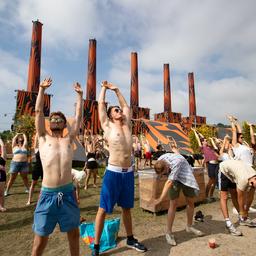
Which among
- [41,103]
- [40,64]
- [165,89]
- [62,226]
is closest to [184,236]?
[62,226]

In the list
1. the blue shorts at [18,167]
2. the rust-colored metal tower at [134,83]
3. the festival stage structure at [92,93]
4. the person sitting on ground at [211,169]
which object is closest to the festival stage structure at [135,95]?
the rust-colored metal tower at [134,83]

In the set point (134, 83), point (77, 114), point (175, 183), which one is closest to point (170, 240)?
point (175, 183)

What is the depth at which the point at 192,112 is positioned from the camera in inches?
2009

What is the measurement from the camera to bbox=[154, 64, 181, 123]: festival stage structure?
46.4 meters

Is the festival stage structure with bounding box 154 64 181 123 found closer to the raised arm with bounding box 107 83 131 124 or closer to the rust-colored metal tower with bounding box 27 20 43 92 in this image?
the rust-colored metal tower with bounding box 27 20 43 92

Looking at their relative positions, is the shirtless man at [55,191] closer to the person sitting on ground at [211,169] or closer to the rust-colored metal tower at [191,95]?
the person sitting on ground at [211,169]

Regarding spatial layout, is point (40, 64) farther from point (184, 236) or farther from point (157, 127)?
point (184, 236)

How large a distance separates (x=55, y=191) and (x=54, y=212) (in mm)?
246

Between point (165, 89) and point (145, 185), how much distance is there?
143 feet

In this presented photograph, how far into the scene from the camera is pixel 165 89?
48.2m

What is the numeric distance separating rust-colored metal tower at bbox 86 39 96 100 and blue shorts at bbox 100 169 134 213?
3475 centimetres

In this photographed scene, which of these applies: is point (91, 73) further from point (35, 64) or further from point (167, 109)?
point (167, 109)

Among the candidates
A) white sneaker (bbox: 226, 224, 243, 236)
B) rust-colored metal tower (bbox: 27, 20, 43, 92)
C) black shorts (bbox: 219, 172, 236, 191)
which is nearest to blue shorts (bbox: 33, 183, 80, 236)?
white sneaker (bbox: 226, 224, 243, 236)

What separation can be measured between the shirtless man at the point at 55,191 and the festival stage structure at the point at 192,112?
4784 centimetres
